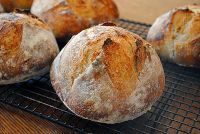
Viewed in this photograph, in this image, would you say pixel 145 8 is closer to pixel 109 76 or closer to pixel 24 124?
pixel 109 76

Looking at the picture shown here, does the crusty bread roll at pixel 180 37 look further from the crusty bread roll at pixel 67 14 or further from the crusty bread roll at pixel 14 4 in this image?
the crusty bread roll at pixel 14 4

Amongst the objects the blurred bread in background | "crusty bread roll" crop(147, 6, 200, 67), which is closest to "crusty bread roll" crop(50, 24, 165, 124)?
"crusty bread roll" crop(147, 6, 200, 67)

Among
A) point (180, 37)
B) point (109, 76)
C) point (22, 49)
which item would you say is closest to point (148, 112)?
point (109, 76)

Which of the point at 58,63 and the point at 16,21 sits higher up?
the point at 16,21

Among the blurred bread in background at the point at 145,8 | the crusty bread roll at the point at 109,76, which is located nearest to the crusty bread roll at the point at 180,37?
the crusty bread roll at the point at 109,76

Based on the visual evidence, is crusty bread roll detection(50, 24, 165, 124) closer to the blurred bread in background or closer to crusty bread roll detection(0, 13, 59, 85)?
crusty bread roll detection(0, 13, 59, 85)

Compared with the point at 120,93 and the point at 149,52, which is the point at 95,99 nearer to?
the point at 120,93

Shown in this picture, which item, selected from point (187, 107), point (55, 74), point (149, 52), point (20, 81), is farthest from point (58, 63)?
point (187, 107)
